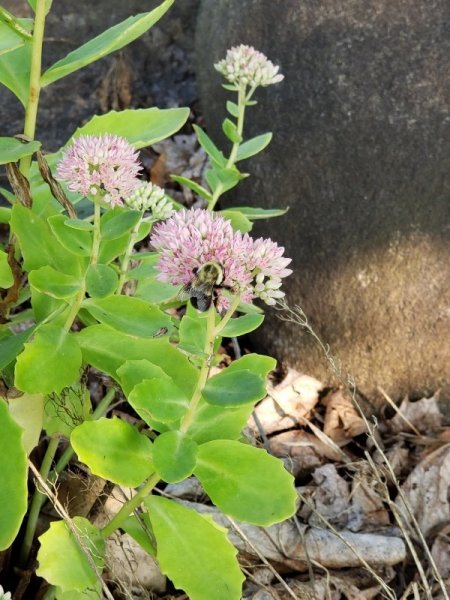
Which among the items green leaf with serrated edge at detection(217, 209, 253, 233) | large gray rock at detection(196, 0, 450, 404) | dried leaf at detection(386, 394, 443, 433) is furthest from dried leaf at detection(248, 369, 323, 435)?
green leaf with serrated edge at detection(217, 209, 253, 233)

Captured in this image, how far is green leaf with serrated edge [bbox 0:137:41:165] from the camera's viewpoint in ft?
3.25

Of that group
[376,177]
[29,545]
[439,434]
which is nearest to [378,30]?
[376,177]

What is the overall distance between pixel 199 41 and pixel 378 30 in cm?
68

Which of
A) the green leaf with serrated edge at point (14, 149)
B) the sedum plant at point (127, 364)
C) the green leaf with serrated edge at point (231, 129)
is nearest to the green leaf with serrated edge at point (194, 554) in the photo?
the sedum plant at point (127, 364)

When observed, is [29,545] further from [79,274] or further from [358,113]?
[358,113]

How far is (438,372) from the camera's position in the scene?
5.40 feet

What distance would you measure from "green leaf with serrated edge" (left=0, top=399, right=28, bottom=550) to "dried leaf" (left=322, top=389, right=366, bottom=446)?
2.97 feet

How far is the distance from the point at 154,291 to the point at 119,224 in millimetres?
321

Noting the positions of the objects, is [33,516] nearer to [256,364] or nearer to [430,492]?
[256,364]

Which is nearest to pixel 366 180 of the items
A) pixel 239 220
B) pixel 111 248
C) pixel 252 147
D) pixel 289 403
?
pixel 252 147

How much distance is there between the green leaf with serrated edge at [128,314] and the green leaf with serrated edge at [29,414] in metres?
0.14

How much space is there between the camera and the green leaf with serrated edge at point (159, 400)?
2.86 ft

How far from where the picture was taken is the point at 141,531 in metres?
1.05

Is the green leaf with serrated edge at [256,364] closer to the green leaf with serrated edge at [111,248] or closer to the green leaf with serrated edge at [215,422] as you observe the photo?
the green leaf with serrated edge at [215,422]
